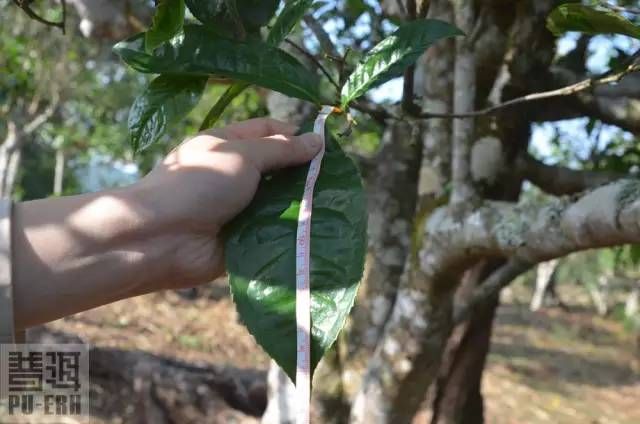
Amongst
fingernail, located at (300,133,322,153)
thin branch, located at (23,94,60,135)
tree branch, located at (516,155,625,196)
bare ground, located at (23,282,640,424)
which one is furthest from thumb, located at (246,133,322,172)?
thin branch, located at (23,94,60,135)

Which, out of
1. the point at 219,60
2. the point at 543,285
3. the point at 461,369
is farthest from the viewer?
the point at 543,285

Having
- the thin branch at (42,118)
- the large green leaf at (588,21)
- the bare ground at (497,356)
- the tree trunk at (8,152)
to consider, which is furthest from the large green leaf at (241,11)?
the thin branch at (42,118)

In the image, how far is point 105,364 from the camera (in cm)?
375

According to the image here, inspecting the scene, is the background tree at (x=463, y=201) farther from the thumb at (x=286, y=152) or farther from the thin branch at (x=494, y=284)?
the thumb at (x=286, y=152)

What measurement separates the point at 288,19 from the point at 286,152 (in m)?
0.18

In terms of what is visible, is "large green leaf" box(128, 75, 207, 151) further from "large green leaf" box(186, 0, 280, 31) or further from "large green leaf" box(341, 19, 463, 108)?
"large green leaf" box(341, 19, 463, 108)

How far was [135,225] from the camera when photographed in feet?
2.95

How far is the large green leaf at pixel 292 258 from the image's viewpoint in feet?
2.24

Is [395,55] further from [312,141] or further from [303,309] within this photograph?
[303,309]

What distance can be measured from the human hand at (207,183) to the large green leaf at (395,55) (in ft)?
0.34

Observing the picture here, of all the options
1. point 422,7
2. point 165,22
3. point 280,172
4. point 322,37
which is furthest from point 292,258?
point 322,37

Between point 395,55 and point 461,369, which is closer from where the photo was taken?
point 395,55

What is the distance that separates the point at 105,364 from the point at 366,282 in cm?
202

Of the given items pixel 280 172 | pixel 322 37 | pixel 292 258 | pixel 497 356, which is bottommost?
pixel 497 356
